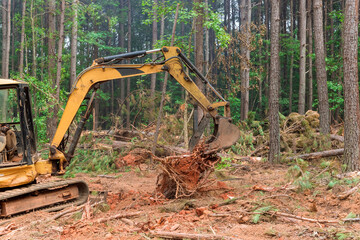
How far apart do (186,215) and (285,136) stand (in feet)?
28.7

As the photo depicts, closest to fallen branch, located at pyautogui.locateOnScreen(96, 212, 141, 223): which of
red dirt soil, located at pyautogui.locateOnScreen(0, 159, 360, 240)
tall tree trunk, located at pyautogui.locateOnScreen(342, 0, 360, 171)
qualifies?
red dirt soil, located at pyautogui.locateOnScreen(0, 159, 360, 240)

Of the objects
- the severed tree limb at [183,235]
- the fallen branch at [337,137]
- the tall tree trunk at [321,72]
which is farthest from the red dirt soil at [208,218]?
the tall tree trunk at [321,72]

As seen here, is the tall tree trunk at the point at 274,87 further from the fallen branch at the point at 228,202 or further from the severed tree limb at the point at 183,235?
the severed tree limb at the point at 183,235

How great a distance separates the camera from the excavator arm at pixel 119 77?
273 inches

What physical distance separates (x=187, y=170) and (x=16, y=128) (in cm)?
348

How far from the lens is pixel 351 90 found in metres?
8.52

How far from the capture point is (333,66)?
64.1 feet

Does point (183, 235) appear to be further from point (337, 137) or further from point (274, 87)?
point (337, 137)

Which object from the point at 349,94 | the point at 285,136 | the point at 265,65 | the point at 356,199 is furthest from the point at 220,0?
the point at 356,199

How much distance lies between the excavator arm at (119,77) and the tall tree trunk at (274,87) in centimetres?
431

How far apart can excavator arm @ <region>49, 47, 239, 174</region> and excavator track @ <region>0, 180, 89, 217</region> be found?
0.41 meters

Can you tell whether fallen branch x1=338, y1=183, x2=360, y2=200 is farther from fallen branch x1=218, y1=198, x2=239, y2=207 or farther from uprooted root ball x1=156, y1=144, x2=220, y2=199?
uprooted root ball x1=156, y1=144, x2=220, y2=199

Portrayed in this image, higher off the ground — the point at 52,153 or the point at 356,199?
the point at 52,153

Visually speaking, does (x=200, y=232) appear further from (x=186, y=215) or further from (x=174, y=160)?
(x=174, y=160)
